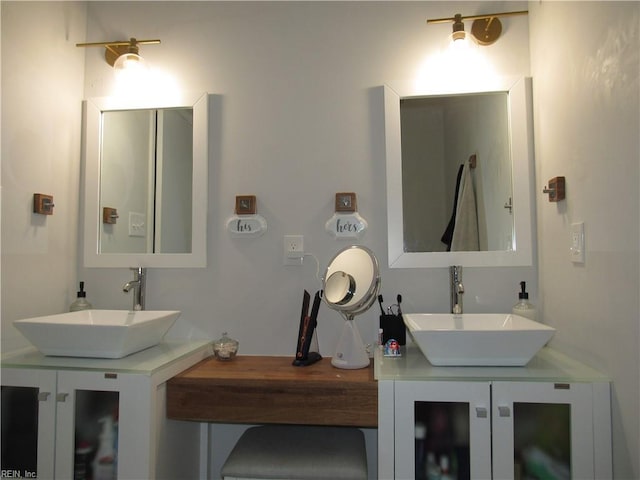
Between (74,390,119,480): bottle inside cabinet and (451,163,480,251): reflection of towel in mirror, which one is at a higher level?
(451,163,480,251): reflection of towel in mirror

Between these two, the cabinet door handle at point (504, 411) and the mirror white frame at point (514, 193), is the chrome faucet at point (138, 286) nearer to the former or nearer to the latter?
the mirror white frame at point (514, 193)

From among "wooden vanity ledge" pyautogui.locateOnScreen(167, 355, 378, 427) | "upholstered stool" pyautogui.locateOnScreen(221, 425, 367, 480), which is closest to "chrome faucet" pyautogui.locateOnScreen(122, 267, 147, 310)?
"wooden vanity ledge" pyautogui.locateOnScreen(167, 355, 378, 427)

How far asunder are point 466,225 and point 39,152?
1.81 meters

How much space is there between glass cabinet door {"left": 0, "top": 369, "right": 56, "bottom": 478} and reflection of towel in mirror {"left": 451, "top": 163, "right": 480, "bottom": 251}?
156cm

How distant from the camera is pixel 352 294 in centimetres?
151

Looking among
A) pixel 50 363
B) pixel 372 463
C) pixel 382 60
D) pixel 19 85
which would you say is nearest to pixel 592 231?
pixel 382 60

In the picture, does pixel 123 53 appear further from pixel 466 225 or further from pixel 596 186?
pixel 596 186

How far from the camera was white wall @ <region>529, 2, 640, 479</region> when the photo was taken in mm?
1066

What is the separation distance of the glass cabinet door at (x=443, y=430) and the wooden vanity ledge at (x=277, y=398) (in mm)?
108

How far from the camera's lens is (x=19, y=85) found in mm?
1601

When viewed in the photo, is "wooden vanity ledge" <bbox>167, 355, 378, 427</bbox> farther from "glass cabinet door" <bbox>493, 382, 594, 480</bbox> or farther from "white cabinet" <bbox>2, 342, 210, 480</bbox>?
"glass cabinet door" <bbox>493, 382, 594, 480</bbox>

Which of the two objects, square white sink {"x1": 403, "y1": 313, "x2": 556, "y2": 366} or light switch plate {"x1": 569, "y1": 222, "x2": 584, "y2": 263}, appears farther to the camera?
light switch plate {"x1": 569, "y1": 222, "x2": 584, "y2": 263}

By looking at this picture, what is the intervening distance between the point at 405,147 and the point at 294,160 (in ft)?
1.60

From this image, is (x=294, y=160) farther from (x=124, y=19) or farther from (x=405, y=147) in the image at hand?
(x=124, y=19)
